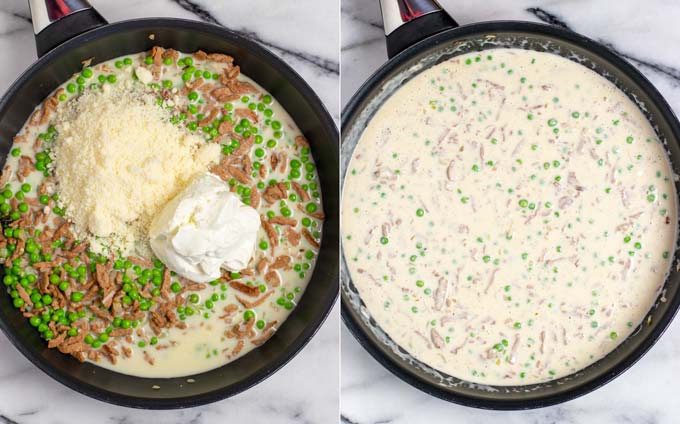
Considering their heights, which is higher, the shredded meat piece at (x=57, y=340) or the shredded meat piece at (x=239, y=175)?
the shredded meat piece at (x=239, y=175)

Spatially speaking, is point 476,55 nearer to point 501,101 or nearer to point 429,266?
point 501,101

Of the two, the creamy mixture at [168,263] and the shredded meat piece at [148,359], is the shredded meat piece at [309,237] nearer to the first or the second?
the creamy mixture at [168,263]

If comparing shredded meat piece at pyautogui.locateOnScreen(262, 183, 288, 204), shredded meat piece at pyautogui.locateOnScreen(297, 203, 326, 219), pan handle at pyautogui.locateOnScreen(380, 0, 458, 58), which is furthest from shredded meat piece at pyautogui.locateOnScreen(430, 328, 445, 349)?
pan handle at pyautogui.locateOnScreen(380, 0, 458, 58)

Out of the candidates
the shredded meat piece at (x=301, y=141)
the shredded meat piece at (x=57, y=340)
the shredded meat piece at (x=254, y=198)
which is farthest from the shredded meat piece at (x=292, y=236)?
the shredded meat piece at (x=57, y=340)

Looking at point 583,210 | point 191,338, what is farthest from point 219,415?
point 583,210

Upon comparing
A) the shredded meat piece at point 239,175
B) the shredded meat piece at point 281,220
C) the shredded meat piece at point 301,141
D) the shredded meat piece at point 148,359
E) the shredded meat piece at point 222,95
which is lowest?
the shredded meat piece at point 148,359

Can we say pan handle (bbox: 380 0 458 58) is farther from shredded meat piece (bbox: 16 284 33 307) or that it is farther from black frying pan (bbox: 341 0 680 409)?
shredded meat piece (bbox: 16 284 33 307)
